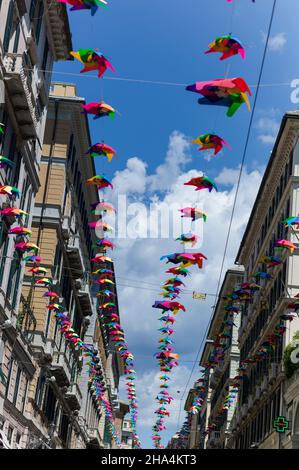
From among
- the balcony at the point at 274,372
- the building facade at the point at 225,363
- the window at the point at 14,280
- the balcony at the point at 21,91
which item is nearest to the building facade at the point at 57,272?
the window at the point at 14,280

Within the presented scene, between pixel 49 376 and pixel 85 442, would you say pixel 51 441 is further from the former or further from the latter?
pixel 85 442

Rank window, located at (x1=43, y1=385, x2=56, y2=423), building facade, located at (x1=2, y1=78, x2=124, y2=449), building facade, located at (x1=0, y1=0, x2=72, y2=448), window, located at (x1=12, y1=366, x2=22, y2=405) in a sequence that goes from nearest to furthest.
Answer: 1. building facade, located at (x1=0, y1=0, x2=72, y2=448)
2. window, located at (x1=12, y1=366, x2=22, y2=405)
3. building facade, located at (x1=2, y1=78, x2=124, y2=449)
4. window, located at (x1=43, y1=385, x2=56, y2=423)

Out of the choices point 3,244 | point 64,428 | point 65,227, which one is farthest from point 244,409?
point 3,244

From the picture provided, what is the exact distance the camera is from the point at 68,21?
38.5m

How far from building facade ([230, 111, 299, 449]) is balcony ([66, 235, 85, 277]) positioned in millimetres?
10801

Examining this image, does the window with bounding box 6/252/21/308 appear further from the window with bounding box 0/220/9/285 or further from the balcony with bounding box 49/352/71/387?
the balcony with bounding box 49/352/71/387

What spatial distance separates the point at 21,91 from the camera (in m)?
29.7

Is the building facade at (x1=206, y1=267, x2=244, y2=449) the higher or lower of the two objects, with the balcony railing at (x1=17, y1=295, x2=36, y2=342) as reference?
higher

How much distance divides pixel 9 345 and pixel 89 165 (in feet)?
69.2

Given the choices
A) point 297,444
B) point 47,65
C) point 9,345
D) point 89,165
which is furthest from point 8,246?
point 89,165

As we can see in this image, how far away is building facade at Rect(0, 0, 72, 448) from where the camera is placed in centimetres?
2952

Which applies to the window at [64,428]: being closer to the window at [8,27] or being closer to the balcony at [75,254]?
the balcony at [75,254]

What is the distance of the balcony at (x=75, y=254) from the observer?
48.6 m

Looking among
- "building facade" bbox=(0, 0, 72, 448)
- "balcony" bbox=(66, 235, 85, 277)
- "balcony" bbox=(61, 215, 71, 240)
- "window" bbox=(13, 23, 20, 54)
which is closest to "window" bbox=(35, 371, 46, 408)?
"building facade" bbox=(0, 0, 72, 448)
